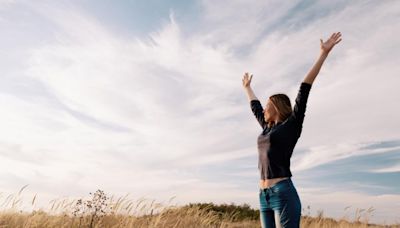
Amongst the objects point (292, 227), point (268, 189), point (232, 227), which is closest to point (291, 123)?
point (268, 189)

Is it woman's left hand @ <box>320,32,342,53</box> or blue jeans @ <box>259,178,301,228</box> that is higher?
woman's left hand @ <box>320,32,342,53</box>

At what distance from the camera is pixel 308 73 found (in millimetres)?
4887

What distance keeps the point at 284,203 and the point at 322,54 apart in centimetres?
179

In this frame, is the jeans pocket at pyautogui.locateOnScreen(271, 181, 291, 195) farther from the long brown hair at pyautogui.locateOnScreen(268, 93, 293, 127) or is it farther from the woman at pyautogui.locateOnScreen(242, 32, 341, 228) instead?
the long brown hair at pyautogui.locateOnScreen(268, 93, 293, 127)

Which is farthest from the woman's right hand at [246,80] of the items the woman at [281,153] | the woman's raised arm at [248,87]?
the woman at [281,153]

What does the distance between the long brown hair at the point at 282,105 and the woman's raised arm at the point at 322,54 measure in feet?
1.05

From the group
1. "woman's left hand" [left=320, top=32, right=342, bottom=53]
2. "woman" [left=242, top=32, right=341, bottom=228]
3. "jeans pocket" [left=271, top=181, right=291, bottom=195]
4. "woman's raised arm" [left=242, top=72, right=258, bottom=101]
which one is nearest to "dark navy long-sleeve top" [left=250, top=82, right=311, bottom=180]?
"woman" [left=242, top=32, right=341, bottom=228]

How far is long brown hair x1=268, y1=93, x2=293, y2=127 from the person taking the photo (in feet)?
16.2

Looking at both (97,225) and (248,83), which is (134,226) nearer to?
(97,225)

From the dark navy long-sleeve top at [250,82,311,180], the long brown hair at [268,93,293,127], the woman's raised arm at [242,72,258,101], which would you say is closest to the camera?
the dark navy long-sleeve top at [250,82,311,180]

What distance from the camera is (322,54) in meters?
5.02

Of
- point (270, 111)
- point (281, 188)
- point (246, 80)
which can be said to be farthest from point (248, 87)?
point (281, 188)

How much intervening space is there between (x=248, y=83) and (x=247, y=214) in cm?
1132

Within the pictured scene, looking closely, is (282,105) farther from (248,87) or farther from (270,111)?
(248,87)
